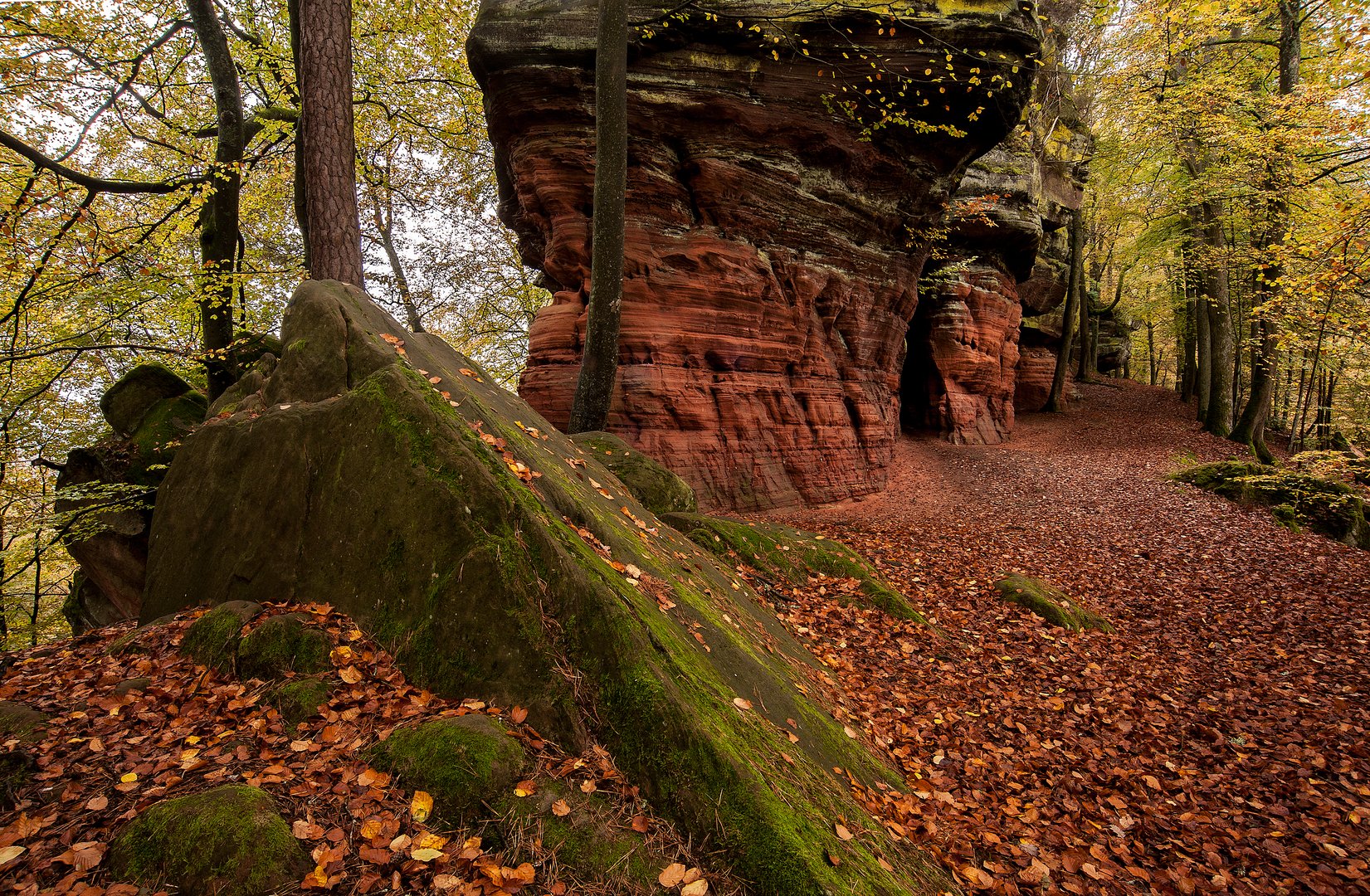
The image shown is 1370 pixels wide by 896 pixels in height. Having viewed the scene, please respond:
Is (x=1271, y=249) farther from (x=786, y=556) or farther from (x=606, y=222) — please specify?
(x=606, y=222)

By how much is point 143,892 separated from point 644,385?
32.8 feet

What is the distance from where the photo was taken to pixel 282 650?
10.1 feet

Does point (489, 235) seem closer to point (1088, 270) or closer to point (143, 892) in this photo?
point (143, 892)

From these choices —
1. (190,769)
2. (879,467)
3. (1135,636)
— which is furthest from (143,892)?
(879,467)

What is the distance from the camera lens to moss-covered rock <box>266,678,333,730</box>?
279 cm

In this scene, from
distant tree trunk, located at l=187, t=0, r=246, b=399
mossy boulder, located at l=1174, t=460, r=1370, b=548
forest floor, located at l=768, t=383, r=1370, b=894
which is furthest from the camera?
mossy boulder, located at l=1174, t=460, r=1370, b=548

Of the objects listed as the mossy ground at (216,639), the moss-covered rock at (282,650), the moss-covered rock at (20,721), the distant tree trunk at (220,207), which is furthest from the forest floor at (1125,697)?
the distant tree trunk at (220,207)

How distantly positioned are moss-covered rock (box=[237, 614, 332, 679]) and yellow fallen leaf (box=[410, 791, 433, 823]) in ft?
3.43

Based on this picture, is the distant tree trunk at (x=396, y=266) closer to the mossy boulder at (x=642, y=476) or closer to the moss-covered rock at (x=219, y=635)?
the mossy boulder at (x=642, y=476)

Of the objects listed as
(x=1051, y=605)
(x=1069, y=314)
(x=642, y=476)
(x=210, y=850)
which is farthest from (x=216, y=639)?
(x=1069, y=314)

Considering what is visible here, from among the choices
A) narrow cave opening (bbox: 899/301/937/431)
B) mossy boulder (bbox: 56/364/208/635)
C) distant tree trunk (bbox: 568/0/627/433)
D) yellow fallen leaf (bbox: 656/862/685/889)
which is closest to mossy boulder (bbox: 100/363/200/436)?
mossy boulder (bbox: 56/364/208/635)

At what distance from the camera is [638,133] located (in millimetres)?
11359

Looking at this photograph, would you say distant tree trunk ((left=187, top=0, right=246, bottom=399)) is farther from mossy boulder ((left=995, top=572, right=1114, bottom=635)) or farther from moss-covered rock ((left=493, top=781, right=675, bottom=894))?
mossy boulder ((left=995, top=572, right=1114, bottom=635))

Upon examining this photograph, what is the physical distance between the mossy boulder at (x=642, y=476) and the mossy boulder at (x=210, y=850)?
18.4 feet
